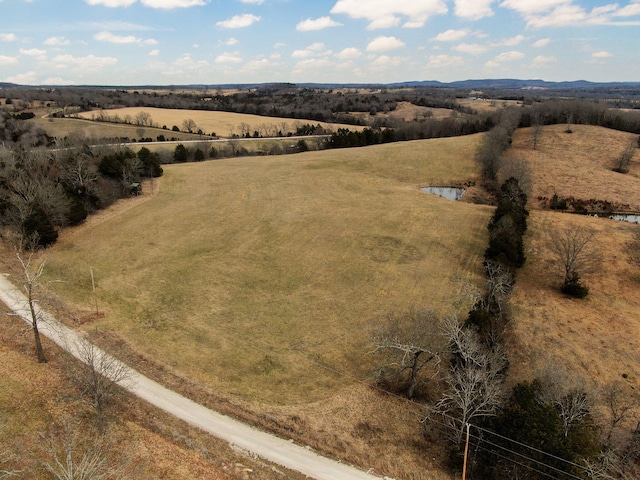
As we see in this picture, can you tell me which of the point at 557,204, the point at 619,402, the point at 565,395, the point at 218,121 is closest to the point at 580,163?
the point at 557,204

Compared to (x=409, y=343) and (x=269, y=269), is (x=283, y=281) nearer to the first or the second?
(x=269, y=269)

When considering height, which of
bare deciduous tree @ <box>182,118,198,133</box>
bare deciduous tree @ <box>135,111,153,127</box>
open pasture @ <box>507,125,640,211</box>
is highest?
bare deciduous tree @ <box>135,111,153,127</box>

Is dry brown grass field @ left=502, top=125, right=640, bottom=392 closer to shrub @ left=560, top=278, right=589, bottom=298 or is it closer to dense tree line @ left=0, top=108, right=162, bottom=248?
shrub @ left=560, top=278, right=589, bottom=298

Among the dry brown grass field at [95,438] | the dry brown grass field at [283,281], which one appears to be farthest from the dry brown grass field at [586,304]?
the dry brown grass field at [95,438]

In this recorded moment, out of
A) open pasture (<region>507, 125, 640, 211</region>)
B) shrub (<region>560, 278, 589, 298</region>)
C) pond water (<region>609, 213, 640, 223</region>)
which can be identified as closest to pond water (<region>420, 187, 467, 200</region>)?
open pasture (<region>507, 125, 640, 211</region>)

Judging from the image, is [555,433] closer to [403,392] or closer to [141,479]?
[403,392]

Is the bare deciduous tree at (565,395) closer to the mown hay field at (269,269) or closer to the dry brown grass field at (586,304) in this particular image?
the dry brown grass field at (586,304)
